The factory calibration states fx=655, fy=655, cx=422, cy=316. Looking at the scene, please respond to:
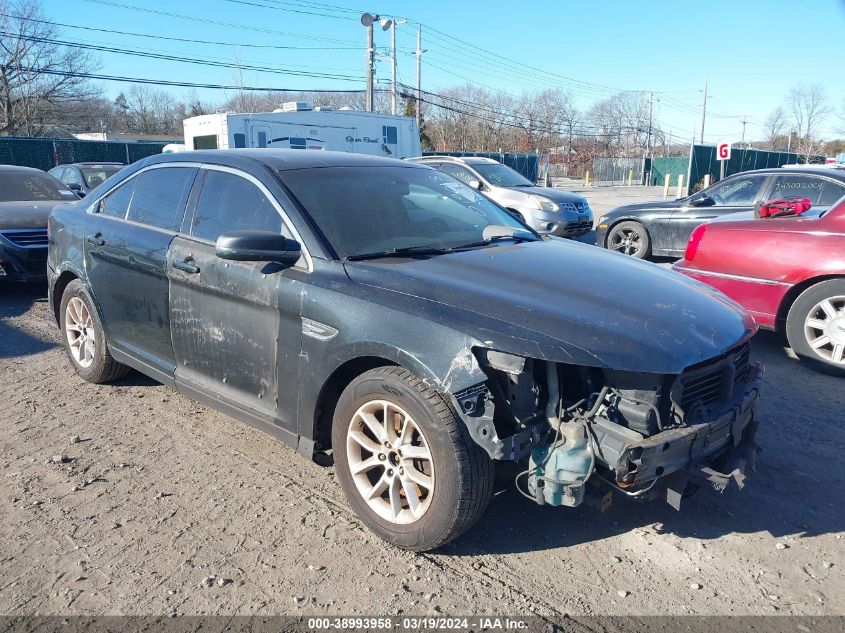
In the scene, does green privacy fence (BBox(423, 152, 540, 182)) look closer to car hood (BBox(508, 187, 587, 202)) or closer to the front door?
car hood (BBox(508, 187, 587, 202))

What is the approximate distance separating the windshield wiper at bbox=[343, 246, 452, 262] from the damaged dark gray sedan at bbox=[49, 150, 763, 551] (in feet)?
0.06

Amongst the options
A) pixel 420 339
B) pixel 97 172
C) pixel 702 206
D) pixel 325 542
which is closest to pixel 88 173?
pixel 97 172

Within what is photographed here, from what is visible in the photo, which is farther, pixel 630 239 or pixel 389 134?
pixel 389 134

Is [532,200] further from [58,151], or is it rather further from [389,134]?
[58,151]

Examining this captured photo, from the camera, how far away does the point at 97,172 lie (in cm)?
1509

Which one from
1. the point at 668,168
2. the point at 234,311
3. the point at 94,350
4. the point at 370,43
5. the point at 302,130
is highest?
the point at 370,43

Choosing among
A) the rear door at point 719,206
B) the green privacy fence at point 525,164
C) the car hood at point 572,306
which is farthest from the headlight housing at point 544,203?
the green privacy fence at point 525,164

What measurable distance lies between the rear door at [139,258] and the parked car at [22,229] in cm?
388

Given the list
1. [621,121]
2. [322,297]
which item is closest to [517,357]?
[322,297]

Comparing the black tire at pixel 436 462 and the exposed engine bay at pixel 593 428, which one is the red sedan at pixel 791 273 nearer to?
the exposed engine bay at pixel 593 428

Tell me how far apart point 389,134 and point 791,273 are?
18721 millimetres

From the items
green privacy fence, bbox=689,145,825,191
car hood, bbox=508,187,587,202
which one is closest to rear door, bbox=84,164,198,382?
car hood, bbox=508,187,587,202

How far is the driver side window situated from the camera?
9.48 meters

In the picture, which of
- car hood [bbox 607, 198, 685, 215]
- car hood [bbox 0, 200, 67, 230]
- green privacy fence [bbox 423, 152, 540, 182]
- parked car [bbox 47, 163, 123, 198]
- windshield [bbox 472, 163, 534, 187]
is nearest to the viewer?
car hood [bbox 0, 200, 67, 230]
